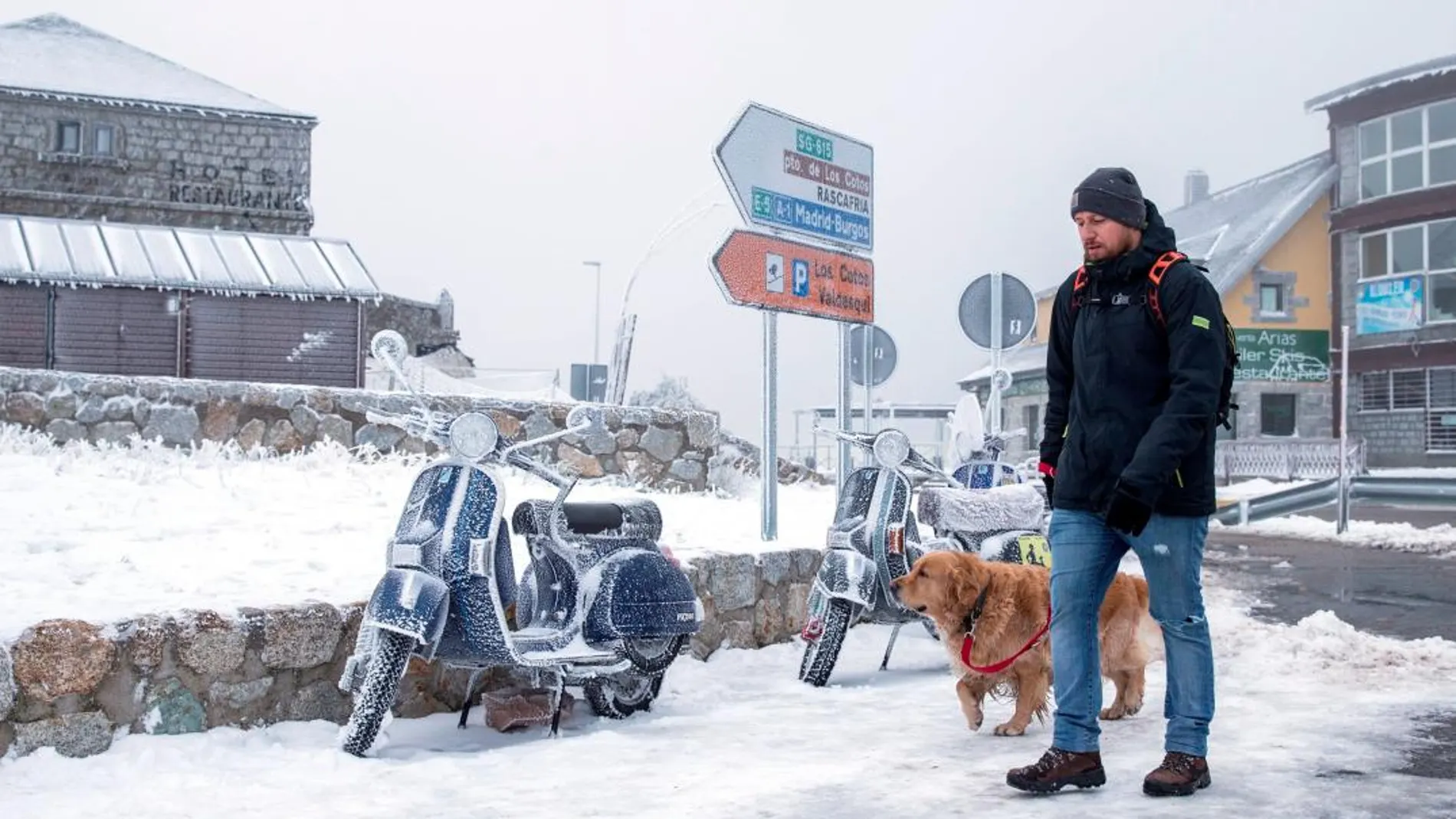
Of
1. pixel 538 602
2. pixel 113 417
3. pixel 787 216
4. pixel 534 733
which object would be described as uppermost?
pixel 787 216

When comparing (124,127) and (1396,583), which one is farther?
(124,127)

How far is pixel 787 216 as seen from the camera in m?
9.46

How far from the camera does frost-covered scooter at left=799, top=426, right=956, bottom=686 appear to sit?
696 centimetres

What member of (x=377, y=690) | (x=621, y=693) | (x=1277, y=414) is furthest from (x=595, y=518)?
(x=1277, y=414)

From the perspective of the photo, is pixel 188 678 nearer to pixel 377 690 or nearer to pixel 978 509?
pixel 377 690

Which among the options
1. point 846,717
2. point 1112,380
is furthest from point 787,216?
point 1112,380

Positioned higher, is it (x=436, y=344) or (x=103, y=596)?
(x=436, y=344)

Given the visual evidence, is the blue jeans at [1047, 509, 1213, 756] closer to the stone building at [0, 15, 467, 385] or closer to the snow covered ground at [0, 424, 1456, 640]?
the snow covered ground at [0, 424, 1456, 640]

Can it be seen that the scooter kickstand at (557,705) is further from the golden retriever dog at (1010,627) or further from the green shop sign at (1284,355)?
the green shop sign at (1284,355)

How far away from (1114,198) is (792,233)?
5072 millimetres

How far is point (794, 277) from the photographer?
9422mm

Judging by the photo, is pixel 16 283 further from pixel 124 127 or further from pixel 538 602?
pixel 538 602

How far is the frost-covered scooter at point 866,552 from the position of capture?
6961 millimetres

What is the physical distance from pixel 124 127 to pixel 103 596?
2666cm
